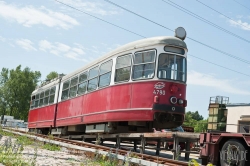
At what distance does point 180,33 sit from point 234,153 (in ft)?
17.1

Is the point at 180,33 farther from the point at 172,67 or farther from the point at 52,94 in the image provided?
the point at 52,94

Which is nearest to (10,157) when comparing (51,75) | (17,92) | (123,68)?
(123,68)

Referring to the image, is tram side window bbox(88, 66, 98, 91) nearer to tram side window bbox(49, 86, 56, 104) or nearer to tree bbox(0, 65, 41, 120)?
tram side window bbox(49, 86, 56, 104)

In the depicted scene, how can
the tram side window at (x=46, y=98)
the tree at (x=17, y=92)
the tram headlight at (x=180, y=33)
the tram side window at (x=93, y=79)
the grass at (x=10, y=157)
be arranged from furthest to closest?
the tree at (x=17, y=92) → the tram side window at (x=46, y=98) → the tram side window at (x=93, y=79) → the tram headlight at (x=180, y=33) → the grass at (x=10, y=157)

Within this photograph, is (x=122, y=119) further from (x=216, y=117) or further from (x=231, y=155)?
(x=216, y=117)

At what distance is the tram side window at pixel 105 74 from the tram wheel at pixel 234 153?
521 centimetres

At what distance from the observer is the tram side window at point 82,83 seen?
46.9ft

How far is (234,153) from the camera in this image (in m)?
7.48

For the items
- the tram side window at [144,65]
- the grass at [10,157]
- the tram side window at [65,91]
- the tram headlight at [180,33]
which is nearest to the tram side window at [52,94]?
the tram side window at [65,91]

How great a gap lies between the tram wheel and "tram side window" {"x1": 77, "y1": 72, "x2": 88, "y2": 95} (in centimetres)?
756

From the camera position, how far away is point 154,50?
10.6m

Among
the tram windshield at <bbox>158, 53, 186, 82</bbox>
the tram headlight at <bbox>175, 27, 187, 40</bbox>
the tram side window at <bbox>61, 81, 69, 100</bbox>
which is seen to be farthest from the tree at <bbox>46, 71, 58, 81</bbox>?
the tram windshield at <bbox>158, 53, 186, 82</bbox>

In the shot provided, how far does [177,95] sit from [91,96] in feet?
13.0

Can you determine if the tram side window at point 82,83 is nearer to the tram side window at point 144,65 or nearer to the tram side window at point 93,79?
the tram side window at point 93,79
